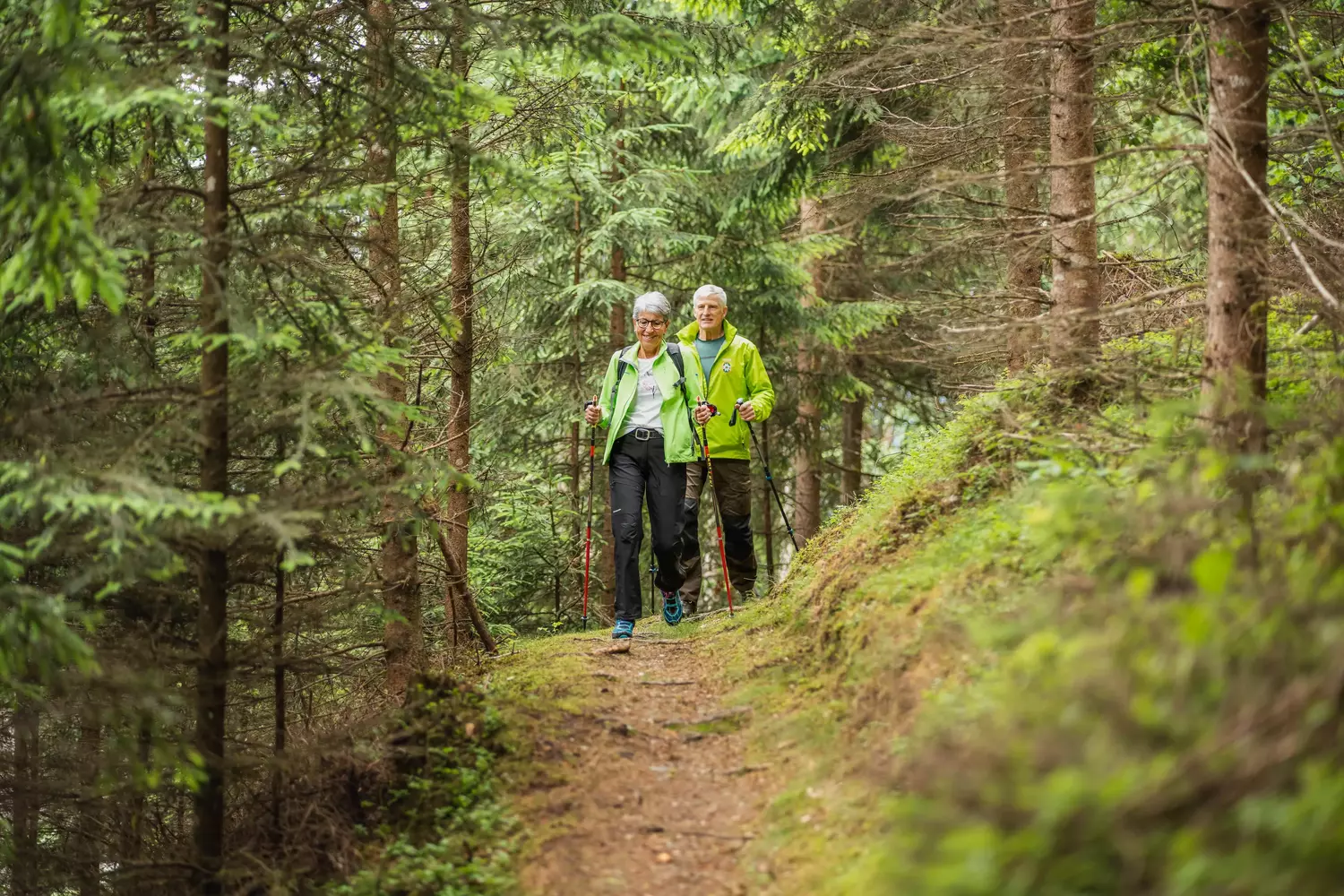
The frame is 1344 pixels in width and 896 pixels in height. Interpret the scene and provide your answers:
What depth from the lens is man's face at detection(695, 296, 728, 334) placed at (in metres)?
9.77

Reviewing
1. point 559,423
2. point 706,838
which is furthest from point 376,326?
point 559,423

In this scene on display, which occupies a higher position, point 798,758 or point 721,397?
point 721,397

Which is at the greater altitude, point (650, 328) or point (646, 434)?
point (650, 328)

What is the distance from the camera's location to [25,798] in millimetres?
7473

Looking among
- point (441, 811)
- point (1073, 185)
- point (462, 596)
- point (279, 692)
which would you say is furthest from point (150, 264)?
point (1073, 185)

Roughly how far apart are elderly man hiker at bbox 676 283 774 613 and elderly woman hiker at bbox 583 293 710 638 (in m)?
0.76

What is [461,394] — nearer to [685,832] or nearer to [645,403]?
[645,403]

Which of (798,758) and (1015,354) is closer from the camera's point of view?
(798,758)

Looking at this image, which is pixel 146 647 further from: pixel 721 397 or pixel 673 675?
pixel 721 397

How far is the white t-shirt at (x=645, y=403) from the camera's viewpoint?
8.71 m

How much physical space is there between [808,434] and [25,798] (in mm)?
11637

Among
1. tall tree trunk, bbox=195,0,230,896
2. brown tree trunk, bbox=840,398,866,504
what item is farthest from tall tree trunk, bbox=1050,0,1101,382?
brown tree trunk, bbox=840,398,866,504

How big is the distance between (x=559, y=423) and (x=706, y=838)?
9057 millimetres

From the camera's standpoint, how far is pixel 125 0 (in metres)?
6.04
